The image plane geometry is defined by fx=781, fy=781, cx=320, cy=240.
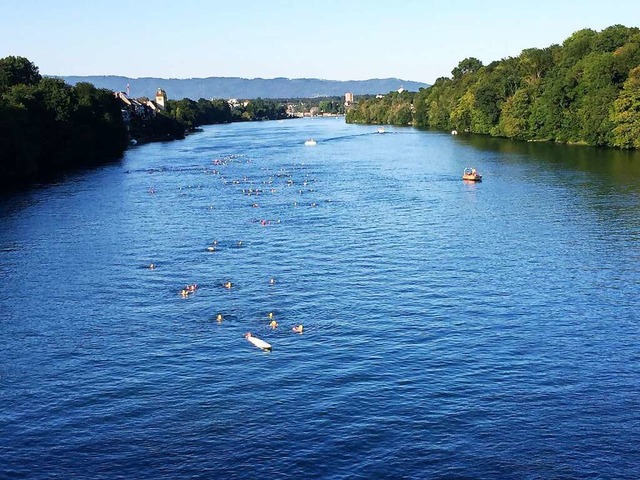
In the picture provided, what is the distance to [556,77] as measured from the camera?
18662 centimetres

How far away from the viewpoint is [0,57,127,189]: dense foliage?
134 metres

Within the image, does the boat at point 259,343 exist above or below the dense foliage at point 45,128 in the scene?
below

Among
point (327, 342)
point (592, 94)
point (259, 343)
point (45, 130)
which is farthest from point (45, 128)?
point (327, 342)

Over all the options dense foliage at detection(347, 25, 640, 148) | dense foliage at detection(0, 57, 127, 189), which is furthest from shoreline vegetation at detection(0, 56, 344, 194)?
dense foliage at detection(347, 25, 640, 148)

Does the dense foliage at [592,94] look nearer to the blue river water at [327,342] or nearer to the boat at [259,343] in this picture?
the blue river water at [327,342]

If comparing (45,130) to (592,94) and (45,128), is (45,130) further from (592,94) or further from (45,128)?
(592,94)

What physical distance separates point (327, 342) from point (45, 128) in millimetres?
123214

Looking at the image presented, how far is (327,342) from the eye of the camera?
2058 inches

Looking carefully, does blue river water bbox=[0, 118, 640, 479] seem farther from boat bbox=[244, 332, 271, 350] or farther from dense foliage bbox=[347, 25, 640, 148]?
dense foliage bbox=[347, 25, 640, 148]

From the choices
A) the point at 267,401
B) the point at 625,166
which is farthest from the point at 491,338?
the point at 625,166

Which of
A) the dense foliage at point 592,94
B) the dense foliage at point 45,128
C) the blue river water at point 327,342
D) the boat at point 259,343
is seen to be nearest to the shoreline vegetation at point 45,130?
Answer: the dense foliage at point 45,128

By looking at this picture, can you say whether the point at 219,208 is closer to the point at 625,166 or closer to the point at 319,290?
the point at 319,290

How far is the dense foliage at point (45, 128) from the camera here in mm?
134125

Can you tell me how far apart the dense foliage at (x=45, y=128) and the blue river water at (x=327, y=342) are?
33.5m
